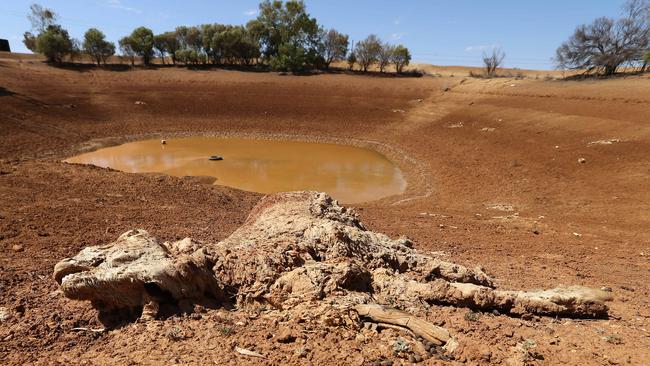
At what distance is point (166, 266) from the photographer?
4.67 metres

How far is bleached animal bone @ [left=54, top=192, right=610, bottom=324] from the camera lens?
4.58m

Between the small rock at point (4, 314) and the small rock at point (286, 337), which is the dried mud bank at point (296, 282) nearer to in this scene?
the small rock at point (286, 337)

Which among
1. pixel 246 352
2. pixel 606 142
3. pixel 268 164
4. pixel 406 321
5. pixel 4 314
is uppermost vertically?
pixel 606 142

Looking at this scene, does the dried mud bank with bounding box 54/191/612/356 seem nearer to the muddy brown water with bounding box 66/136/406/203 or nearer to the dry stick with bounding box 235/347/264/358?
the dry stick with bounding box 235/347/264/358

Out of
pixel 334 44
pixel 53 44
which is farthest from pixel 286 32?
pixel 53 44

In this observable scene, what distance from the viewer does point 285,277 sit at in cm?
491

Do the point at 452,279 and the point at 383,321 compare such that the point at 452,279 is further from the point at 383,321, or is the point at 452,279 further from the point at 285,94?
the point at 285,94

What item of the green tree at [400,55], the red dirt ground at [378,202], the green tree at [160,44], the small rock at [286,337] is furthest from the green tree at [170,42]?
the small rock at [286,337]

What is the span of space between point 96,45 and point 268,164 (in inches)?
1549

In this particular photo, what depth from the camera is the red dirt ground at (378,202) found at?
4199 millimetres

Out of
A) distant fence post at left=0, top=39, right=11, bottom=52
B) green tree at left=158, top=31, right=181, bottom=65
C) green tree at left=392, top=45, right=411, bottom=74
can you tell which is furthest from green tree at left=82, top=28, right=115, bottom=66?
green tree at left=392, top=45, right=411, bottom=74

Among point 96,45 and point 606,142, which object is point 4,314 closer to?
point 606,142

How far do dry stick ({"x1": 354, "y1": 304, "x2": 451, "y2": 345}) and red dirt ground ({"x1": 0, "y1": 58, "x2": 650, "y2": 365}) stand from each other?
0.60 feet

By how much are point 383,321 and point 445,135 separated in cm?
2548
